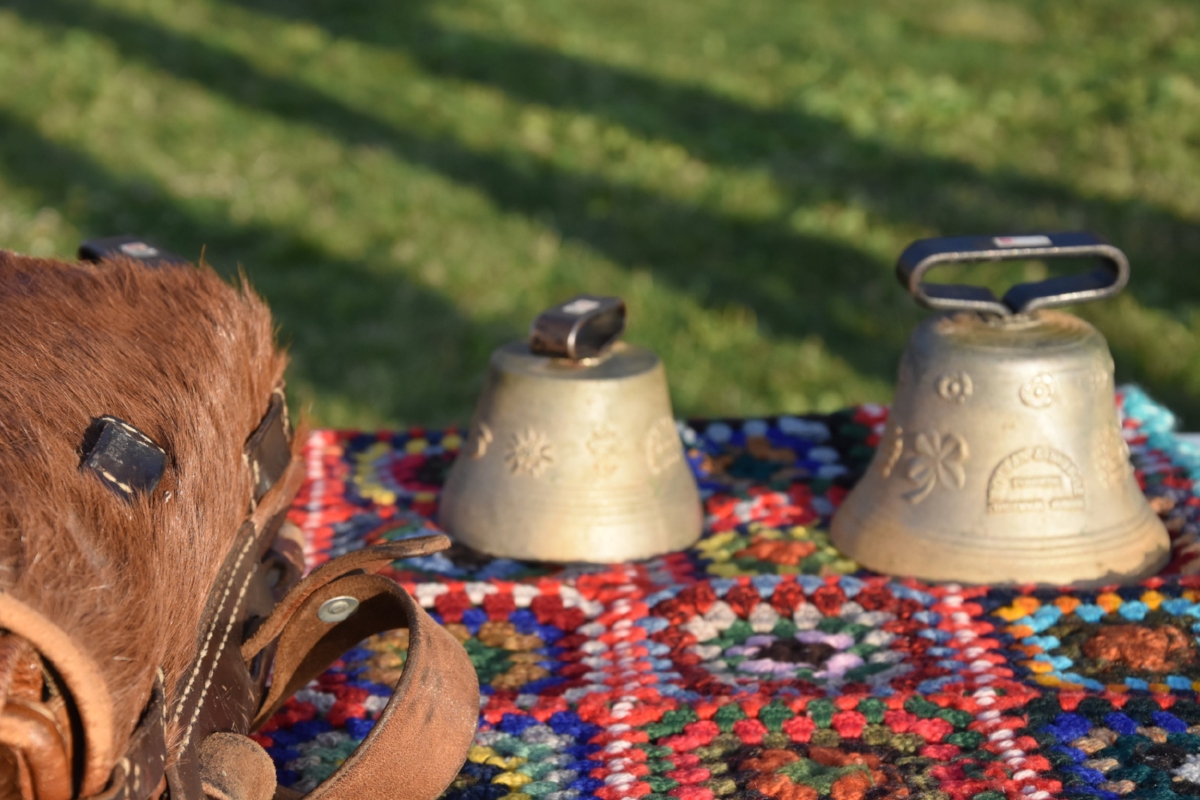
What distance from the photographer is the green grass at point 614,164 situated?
150 inches

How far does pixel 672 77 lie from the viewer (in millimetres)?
6461

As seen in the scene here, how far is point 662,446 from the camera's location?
1880mm

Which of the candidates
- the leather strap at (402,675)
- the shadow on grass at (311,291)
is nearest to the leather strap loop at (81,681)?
the leather strap at (402,675)

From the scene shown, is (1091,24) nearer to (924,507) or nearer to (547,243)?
(547,243)

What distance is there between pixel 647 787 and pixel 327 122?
506 cm

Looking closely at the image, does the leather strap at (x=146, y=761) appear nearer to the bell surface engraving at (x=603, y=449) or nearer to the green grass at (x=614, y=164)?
the bell surface engraving at (x=603, y=449)

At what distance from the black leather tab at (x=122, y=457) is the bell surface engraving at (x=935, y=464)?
1.01 m

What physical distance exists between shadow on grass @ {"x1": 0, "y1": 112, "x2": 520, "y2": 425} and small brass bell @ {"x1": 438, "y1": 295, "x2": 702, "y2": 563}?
3.73ft

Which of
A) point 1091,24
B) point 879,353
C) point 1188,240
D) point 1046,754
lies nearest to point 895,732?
point 1046,754

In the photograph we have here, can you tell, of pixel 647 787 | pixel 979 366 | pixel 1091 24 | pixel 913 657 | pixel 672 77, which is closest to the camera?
pixel 647 787

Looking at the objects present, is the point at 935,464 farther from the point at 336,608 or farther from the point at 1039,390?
the point at 336,608

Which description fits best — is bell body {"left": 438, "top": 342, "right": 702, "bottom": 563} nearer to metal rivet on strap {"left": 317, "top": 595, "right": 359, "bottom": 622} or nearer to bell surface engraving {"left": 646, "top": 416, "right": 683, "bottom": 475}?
bell surface engraving {"left": 646, "top": 416, "right": 683, "bottom": 475}

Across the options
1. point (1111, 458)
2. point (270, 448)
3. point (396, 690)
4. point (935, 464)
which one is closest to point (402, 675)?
point (396, 690)

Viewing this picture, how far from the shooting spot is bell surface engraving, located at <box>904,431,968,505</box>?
5.67 feet
